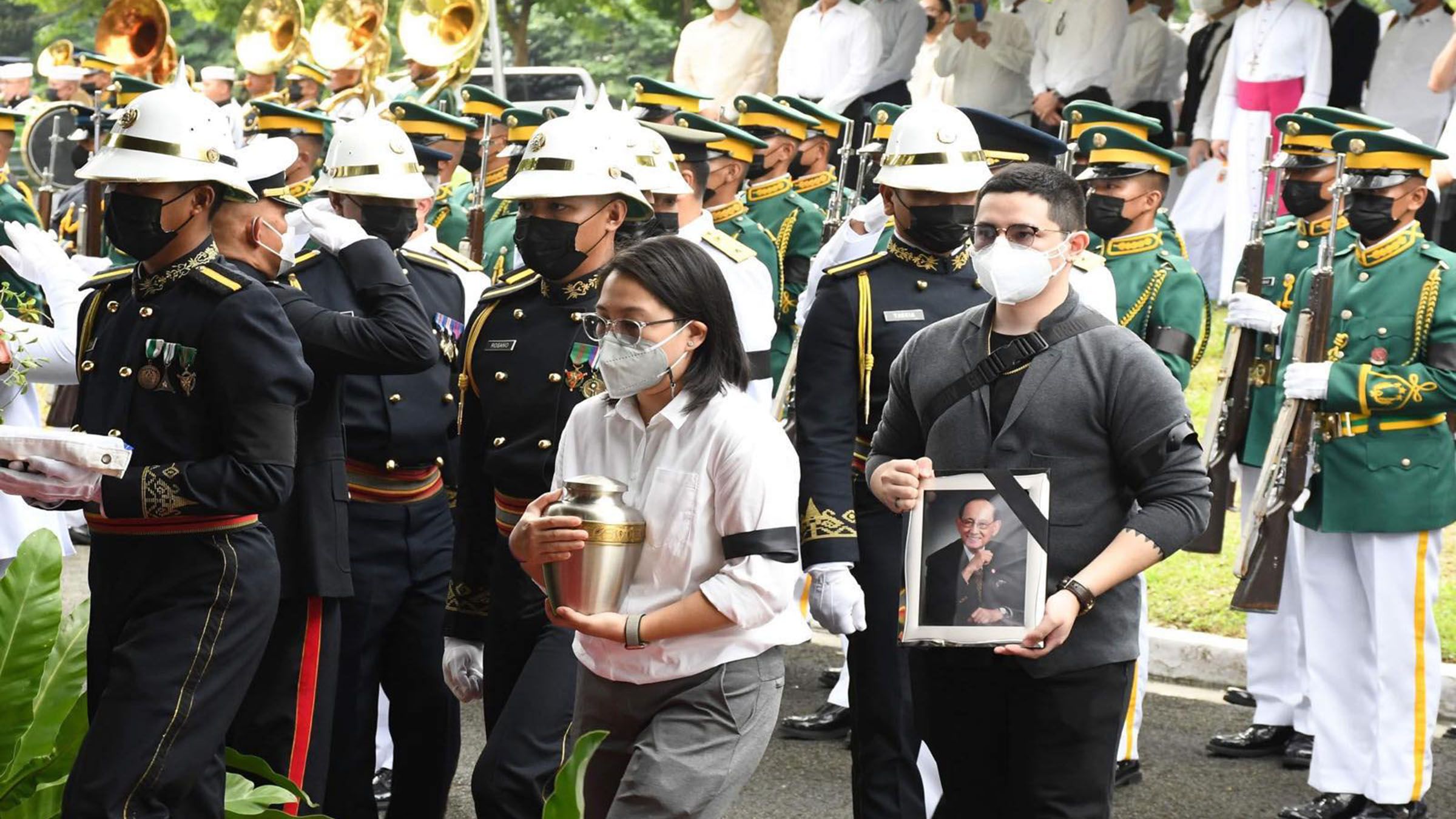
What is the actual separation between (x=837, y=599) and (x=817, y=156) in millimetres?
6258

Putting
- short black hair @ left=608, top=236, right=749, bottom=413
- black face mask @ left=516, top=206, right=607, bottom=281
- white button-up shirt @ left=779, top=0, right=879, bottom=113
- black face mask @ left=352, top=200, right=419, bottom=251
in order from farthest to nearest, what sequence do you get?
white button-up shirt @ left=779, top=0, right=879, bottom=113, black face mask @ left=352, top=200, right=419, bottom=251, black face mask @ left=516, top=206, right=607, bottom=281, short black hair @ left=608, top=236, right=749, bottom=413

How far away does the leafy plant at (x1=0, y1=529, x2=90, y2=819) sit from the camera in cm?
526

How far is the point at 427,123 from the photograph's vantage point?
427 inches

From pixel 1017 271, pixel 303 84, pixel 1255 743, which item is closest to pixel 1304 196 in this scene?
pixel 1255 743

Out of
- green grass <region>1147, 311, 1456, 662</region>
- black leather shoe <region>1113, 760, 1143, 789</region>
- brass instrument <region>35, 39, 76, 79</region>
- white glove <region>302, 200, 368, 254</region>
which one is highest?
white glove <region>302, 200, 368, 254</region>

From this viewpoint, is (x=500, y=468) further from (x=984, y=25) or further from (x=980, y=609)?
(x=984, y=25)

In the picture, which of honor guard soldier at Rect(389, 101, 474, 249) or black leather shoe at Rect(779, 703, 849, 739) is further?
honor guard soldier at Rect(389, 101, 474, 249)

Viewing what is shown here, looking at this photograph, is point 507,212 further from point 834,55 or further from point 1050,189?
point 1050,189

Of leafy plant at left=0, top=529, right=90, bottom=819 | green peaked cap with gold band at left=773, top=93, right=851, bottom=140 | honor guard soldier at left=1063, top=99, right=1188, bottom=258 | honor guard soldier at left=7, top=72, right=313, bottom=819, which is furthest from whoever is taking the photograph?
green peaked cap with gold band at left=773, top=93, right=851, bottom=140

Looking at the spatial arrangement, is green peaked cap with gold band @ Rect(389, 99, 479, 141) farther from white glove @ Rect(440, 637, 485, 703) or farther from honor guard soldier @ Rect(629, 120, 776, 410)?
white glove @ Rect(440, 637, 485, 703)

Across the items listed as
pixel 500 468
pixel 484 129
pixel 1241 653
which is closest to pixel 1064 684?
pixel 500 468

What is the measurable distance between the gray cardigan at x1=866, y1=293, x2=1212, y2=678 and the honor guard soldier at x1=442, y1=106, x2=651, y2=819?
4.10 ft

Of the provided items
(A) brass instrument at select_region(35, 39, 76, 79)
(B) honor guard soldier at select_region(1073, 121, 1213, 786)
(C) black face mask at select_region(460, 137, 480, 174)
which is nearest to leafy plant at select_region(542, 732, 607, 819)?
(B) honor guard soldier at select_region(1073, 121, 1213, 786)

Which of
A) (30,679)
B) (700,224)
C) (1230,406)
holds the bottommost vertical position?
(30,679)
